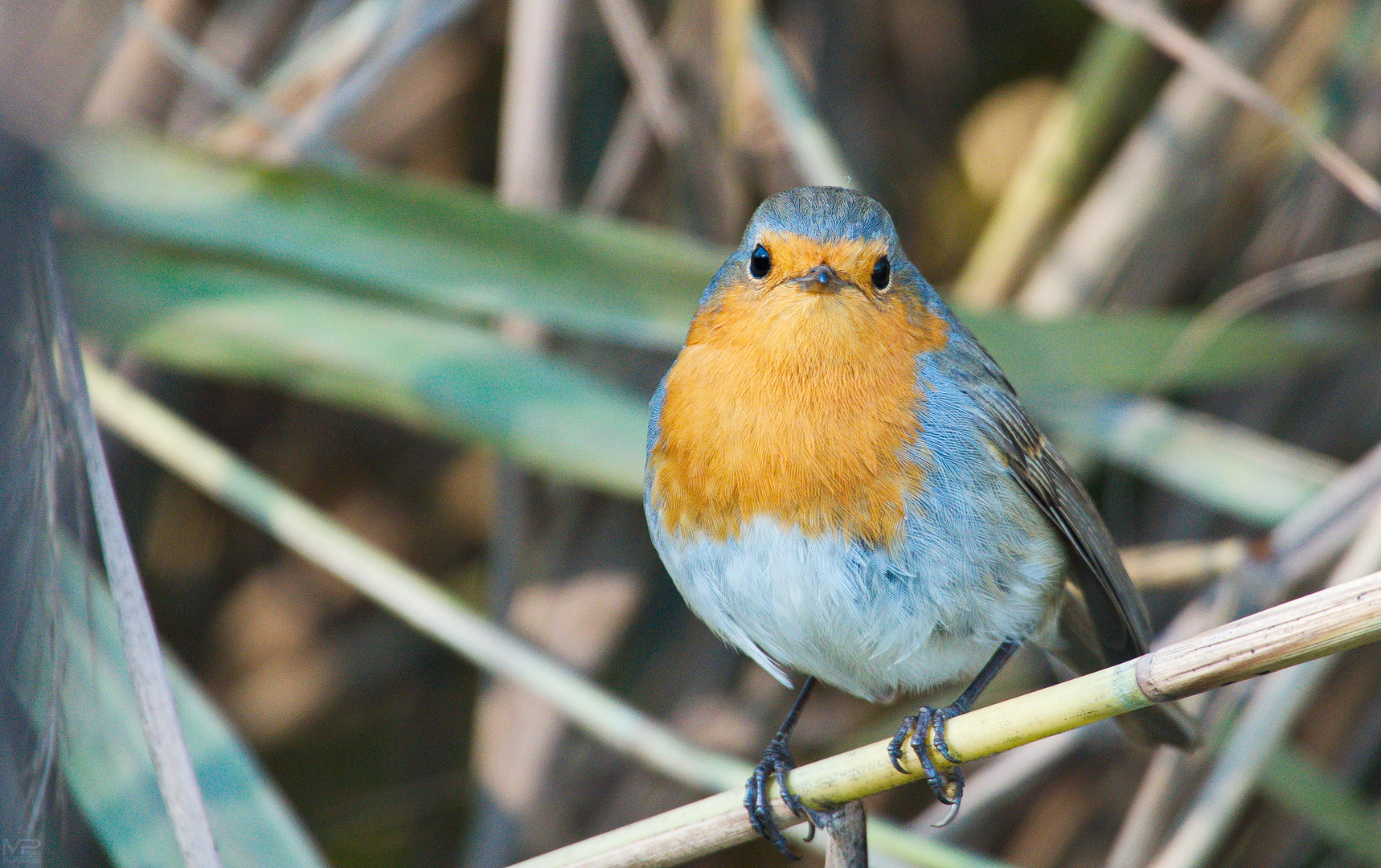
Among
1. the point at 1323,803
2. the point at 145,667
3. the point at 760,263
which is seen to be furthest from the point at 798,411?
the point at 1323,803

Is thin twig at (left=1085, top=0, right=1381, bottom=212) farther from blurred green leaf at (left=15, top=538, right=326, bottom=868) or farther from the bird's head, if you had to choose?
blurred green leaf at (left=15, top=538, right=326, bottom=868)

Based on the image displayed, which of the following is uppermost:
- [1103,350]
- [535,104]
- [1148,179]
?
[1148,179]

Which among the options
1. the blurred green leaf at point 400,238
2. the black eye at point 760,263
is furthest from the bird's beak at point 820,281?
the blurred green leaf at point 400,238

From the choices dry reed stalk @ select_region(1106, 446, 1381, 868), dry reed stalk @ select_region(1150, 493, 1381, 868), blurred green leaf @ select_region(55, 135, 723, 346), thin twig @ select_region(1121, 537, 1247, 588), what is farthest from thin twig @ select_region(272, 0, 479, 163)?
dry reed stalk @ select_region(1150, 493, 1381, 868)

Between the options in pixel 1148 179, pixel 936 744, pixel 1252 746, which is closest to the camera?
pixel 936 744

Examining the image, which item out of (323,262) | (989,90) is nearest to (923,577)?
(323,262)

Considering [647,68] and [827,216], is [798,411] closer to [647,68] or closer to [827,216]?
[827,216]

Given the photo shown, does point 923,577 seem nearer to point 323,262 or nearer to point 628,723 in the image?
point 628,723
